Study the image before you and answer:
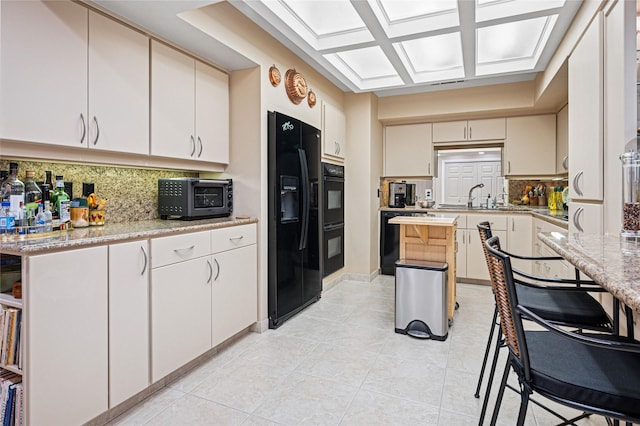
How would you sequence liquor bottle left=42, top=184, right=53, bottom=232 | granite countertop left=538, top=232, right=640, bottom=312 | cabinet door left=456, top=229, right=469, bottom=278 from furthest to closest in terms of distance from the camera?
cabinet door left=456, top=229, right=469, bottom=278 → liquor bottle left=42, top=184, right=53, bottom=232 → granite countertop left=538, top=232, right=640, bottom=312

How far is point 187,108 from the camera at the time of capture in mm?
2471

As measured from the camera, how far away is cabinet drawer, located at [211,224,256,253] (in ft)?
7.75

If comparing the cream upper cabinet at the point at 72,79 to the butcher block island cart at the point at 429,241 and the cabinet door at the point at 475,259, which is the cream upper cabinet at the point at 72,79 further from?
the cabinet door at the point at 475,259

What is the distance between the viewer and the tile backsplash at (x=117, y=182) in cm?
197

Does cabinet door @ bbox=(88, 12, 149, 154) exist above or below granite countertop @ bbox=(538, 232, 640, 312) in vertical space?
above

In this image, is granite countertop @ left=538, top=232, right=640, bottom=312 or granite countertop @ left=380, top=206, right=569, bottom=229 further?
granite countertop @ left=380, top=206, right=569, bottom=229

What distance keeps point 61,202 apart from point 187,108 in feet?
3.37

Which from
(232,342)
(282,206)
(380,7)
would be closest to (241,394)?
(232,342)

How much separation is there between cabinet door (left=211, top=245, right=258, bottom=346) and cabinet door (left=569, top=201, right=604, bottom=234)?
229 centimetres

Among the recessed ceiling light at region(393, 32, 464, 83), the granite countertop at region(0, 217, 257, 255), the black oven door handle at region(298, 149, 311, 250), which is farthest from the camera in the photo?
the black oven door handle at region(298, 149, 311, 250)

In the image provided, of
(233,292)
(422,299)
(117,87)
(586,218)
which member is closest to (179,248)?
(233,292)

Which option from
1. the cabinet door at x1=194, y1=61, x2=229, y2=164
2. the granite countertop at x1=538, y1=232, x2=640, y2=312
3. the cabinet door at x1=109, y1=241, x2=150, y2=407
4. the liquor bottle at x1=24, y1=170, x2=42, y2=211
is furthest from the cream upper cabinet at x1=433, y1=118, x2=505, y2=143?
the liquor bottle at x1=24, y1=170, x2=42, y2=211

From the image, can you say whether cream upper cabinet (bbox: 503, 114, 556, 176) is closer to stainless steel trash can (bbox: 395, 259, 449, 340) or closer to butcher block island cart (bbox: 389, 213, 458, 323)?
butcher block island cart (bbox: 389, 213, 458, 323)

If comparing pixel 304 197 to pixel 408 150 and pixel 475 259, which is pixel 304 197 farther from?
pixel 475 259
